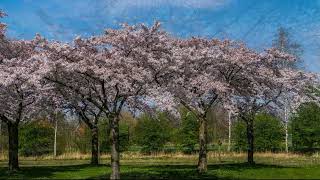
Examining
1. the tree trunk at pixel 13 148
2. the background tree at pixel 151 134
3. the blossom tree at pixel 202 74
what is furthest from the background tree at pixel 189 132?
the tree trunk at pixel 13 148

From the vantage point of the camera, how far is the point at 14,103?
41469 millimetres

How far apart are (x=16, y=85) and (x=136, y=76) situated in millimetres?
10906

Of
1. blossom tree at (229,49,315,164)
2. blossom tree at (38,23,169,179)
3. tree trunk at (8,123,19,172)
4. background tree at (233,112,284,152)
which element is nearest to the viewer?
blossom tree at (38,23,169,179)

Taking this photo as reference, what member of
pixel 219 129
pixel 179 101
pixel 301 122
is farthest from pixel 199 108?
pixel 219 129

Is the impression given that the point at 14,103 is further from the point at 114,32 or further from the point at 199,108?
the point at 199,108

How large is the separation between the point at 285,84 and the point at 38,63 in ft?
76.5

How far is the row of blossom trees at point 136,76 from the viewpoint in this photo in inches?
A: 1377

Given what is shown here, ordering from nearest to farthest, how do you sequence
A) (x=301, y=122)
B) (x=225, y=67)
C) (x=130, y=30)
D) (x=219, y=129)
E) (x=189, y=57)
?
(x=130, y=30), (x=189, y=57), (x=225, y=67), (x=301, y=122), (x=219, y=129)

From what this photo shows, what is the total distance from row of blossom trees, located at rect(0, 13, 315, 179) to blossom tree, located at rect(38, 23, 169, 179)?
6 centimetres

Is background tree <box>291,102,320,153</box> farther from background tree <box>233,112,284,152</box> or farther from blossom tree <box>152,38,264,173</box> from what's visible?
blossom tree <box>152,38,264,173</box>

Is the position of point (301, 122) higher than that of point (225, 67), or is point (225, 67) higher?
point (225, 67)

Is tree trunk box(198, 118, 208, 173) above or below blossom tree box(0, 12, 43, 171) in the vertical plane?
below

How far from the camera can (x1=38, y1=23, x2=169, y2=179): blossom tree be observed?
34438mm

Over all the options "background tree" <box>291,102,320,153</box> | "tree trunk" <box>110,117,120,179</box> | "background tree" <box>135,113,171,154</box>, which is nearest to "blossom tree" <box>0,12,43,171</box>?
"tree trunk" <box>110,117,120,179</box>
